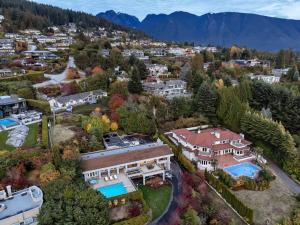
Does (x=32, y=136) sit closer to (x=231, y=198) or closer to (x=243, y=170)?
(x=231, y=198)

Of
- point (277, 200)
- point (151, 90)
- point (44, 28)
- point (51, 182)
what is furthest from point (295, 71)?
point (44, 28)

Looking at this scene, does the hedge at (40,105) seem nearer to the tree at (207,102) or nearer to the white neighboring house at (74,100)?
the white neighboring house at (74,100)

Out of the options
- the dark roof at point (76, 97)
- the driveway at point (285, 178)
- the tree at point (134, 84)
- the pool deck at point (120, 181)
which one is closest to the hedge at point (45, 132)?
the dark roof at point (76, 97)

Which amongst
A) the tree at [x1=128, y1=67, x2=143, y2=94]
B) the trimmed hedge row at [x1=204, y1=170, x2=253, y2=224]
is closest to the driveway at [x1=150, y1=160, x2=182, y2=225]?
the trimmed hedge row at [x1=204, y1=170, x2=253, y2=224]

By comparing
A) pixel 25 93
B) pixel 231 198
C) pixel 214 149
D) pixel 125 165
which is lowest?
pixel 231 198

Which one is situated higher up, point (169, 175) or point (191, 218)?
point (191, 218)

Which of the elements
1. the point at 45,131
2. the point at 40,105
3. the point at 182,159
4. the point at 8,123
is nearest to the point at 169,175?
the point at 182,159
